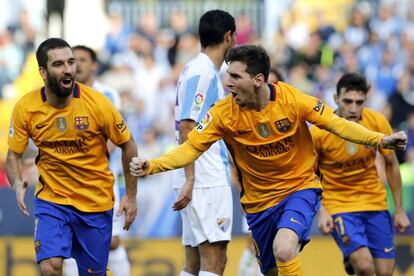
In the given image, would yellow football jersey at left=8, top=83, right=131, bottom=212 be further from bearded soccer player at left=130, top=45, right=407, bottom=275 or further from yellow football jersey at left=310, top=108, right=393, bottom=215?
yellow football jersey at left=310, top=108, right=393, bottom=215

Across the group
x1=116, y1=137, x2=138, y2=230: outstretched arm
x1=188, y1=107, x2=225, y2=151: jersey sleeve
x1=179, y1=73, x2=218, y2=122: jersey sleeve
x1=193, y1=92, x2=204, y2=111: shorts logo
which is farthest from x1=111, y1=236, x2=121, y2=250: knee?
x1=188, y1=107, x2=225, y2=151: jersey sleeve

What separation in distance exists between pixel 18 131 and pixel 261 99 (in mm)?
2078

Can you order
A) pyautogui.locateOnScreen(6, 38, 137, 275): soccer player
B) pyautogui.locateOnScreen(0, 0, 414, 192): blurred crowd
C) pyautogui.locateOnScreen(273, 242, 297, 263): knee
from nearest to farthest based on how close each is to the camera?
pyautogui.locateOnScreen(273, 242, 297, 263): knee < pyautogui.locateOnScreen(6, 38, 137, 275): soccer player < pyautogui.locateOnScreen(0, 0, 414, 192): blurred crowd

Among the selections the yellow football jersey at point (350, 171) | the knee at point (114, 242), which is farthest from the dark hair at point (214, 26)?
the knee at point (114, 242)

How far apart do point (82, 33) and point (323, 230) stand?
10592 millimetres

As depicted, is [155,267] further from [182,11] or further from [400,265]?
[182,11]

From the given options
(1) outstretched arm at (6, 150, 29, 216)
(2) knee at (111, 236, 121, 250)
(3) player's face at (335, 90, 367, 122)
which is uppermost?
(3) player's face at (335, 90, 367, 122)

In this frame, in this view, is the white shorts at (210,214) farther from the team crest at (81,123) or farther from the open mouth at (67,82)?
the open mouth at (67,82)

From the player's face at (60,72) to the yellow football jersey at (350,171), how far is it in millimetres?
2696

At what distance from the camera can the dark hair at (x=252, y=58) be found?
8125 mm

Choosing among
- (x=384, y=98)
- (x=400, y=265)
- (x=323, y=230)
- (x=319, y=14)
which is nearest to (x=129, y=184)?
(x=323, y=230)

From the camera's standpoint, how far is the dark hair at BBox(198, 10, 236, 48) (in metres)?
9.19

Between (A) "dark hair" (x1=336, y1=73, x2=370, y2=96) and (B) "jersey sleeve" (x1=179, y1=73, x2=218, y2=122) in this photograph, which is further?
(A) "dark hair" (x1=336, y1=73, x2=370, y2=96)

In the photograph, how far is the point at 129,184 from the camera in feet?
29.1
